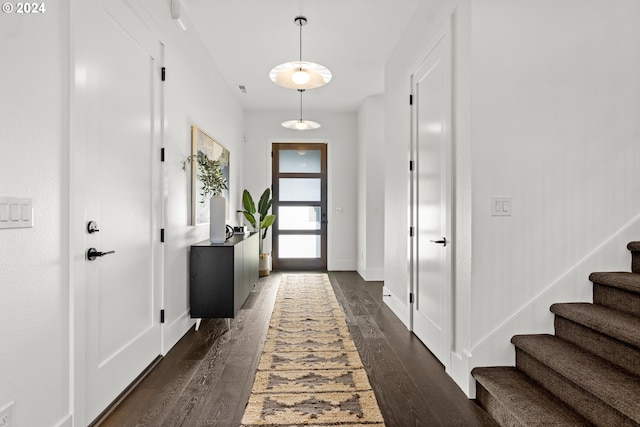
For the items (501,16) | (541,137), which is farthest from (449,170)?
(501,16)

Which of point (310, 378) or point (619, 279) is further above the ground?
point (619, 279)

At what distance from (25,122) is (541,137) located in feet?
8.48

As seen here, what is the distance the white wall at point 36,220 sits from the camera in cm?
141

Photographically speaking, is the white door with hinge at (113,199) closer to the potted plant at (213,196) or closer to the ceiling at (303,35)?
the potted plant at (213,196)

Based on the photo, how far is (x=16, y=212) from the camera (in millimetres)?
1438

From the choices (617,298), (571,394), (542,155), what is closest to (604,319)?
(617,298)

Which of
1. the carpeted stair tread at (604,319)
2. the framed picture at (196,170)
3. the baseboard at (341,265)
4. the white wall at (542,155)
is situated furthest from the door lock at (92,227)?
the baseboard at (341,265)

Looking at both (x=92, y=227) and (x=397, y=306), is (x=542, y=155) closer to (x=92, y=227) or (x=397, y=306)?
(x=397, y=306)

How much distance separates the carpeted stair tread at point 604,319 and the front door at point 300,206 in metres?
5.01

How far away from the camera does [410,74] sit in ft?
11.7

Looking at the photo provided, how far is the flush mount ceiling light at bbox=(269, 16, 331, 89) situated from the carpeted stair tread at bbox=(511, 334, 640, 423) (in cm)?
240

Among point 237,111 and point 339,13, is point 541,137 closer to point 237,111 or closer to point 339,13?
point 339,13

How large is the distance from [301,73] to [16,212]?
2299 mm

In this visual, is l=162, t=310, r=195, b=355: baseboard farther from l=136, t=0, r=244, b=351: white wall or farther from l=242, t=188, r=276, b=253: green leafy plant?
l=242, t=188, r=276, b=253: green leafy plant
